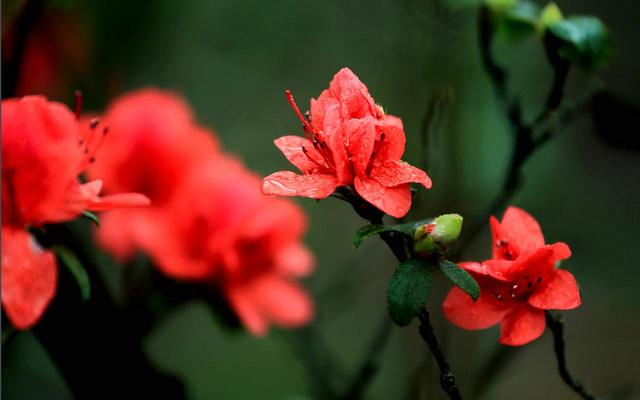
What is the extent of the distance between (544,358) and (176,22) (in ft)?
2.89

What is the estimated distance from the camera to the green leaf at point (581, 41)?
576mm

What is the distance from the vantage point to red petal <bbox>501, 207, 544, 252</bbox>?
0.46 meters

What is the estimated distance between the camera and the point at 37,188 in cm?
46

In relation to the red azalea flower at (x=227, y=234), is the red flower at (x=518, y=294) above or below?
above

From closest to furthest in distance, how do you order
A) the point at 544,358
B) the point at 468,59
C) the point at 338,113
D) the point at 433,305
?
1. the point at 338,113
2. the point at 433,305
3. the point at 468,59
4. the point at 544,358

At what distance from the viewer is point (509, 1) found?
2.11 feet

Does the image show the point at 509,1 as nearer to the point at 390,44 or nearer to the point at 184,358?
the point at 390,44

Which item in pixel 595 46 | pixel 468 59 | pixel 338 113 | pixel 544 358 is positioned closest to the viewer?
pixel 338 113

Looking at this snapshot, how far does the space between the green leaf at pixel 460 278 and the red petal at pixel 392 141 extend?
7 cm

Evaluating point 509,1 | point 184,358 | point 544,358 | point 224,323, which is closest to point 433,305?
point 224,323

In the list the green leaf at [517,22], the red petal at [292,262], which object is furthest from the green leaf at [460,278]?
the red petal at [292,262]

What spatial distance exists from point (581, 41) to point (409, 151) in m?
0.36

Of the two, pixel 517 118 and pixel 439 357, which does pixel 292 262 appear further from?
pixel 439 357

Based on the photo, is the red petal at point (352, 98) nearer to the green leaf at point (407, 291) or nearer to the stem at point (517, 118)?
the green leaf at point (407, 291)
